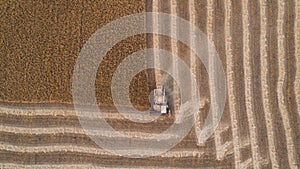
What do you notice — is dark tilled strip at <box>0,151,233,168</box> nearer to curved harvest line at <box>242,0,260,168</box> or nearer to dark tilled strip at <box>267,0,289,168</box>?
curved harvest line at <box>242,0,260,168</box>

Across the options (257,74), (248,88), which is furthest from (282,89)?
(248,88)

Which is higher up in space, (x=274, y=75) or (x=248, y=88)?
(x=274, y=75)

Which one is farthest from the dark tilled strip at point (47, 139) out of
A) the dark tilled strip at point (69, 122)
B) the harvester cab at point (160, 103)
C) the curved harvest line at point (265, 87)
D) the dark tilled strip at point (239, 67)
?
the curved harvest line at point (265, 87)

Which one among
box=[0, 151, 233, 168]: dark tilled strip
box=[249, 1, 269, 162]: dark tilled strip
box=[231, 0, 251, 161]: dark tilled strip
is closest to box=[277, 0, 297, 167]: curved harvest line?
box=[249, 1, 269, 162]: dark tilled strip

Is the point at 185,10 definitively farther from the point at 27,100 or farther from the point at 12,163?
the point at 12,163

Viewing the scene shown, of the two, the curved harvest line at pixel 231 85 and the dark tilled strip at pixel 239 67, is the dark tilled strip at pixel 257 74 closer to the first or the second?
the dark tilled strip at pixel 239 67

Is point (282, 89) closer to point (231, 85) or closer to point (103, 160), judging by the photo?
point (231, 85)

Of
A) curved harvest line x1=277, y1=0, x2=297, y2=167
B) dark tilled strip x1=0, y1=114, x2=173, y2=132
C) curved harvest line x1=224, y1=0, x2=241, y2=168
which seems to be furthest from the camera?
dark tilled strip x1=0, y1=114, x2=173, y2=132

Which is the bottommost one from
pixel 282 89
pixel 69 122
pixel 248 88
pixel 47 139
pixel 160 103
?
pixel 47 139

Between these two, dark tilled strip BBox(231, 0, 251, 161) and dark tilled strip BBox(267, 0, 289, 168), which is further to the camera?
dark tilled strip BBox(231, 0, 251, 161)
